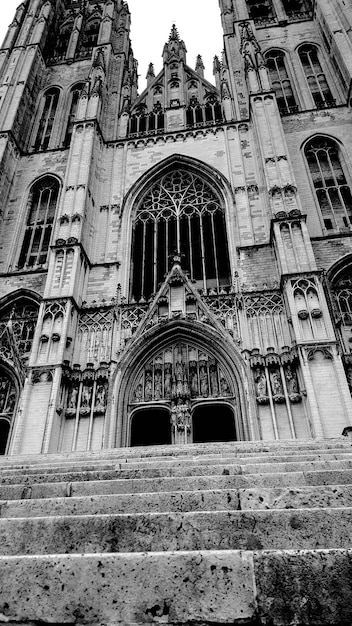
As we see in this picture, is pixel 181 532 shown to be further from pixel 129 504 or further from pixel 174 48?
pixel 174 48

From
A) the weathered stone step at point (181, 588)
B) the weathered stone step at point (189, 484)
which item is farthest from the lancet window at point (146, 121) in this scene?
the weathered stone step at point (181, 588)

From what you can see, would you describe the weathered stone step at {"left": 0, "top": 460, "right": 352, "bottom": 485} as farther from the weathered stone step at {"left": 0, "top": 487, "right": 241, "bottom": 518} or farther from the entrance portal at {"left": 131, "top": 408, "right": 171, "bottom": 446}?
the entrance portal at {"left": 131, "top": 408, "right": 171, "bottom": 446}

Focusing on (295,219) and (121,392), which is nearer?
(121,392)

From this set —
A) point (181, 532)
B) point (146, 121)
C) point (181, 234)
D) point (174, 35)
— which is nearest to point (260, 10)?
point (174, 35)

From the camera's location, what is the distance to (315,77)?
2062cm

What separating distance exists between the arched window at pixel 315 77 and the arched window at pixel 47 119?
12.0m

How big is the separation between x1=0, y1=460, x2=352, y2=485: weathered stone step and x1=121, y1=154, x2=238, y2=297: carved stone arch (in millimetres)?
10369

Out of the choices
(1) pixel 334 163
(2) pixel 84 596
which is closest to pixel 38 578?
(2) pixel 84 596

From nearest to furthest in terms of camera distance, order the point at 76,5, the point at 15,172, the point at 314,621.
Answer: the point at 314,621 < the point at 15,172 < the point at 76,5

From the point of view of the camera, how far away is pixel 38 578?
2.27m

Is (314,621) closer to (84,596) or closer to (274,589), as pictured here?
(274,589)

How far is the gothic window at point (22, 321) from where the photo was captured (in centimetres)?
1404

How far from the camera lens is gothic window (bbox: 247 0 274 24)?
24.6m

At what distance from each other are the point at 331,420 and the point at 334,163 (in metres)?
11.1
